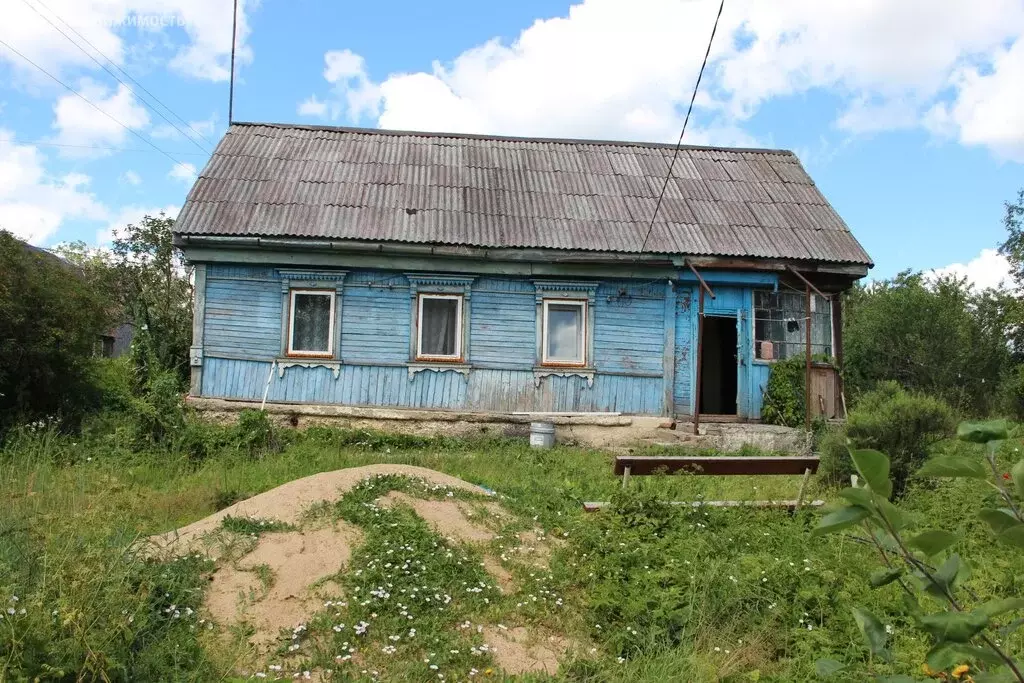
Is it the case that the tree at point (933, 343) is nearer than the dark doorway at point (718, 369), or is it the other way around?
the dark doorway at point (718, 369)

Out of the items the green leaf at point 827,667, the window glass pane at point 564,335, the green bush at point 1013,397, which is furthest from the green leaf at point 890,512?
the green bush at point 1013,397

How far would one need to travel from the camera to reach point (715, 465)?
6973 millimetres

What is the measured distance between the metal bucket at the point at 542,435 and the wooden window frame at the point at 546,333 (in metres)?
1.05

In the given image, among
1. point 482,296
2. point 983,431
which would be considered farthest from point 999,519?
point 482,296

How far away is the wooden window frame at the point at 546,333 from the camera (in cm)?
1193

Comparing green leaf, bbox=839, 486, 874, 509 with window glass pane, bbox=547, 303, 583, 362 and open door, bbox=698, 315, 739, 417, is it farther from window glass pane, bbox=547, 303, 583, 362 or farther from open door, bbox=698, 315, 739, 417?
open door, bbox=698, 315, 739, 417

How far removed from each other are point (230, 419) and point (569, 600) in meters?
7.71

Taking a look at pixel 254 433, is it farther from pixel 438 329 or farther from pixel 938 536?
pixel 938 536

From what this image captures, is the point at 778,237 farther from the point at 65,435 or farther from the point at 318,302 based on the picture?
the point at 65,435

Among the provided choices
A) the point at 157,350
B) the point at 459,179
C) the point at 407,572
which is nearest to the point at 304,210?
the point at 459,179

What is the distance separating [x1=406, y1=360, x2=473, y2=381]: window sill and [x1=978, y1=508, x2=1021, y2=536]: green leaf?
35.2 feet

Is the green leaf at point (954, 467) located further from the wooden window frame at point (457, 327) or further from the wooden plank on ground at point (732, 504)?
the wooden window frame at point (457, 327)

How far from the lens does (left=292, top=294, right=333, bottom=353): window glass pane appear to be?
11.8 metres

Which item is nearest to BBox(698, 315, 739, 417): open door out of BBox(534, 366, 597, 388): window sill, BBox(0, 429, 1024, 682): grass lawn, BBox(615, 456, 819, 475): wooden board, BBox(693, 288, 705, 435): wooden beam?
BBox(693, 288, 705, 435): wooden beam
